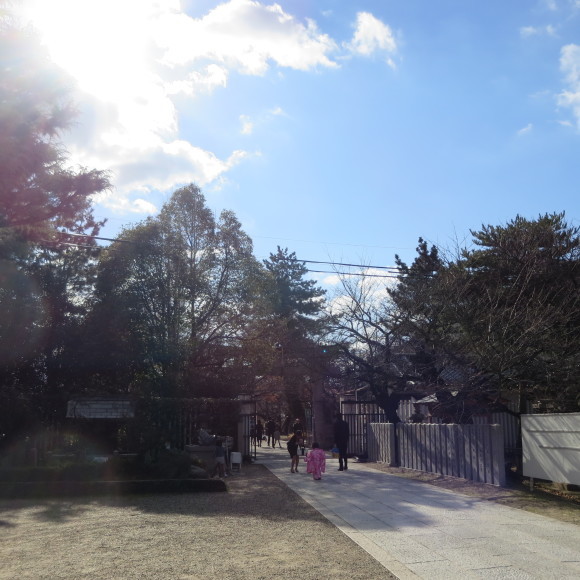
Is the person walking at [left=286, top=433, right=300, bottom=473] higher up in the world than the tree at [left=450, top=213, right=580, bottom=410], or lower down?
lower down

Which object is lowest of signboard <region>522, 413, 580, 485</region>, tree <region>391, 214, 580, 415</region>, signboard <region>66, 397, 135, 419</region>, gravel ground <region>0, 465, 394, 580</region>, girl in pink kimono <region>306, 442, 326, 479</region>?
gravel ground <region>0, 465, 394, 580</region>

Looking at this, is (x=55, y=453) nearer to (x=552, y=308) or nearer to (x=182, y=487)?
(x=182, y=487)

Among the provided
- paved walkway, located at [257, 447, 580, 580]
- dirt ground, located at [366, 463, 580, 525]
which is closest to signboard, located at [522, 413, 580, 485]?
dirt ground, located at [366, 463, 580, 525]

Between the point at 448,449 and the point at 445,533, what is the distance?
22.3ft

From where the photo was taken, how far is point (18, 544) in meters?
8.74

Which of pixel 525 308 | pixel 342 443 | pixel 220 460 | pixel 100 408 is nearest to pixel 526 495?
pixel 525 308

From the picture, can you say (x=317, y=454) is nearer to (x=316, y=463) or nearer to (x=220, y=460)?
(x=316, y=463)

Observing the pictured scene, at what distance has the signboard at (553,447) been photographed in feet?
37.7

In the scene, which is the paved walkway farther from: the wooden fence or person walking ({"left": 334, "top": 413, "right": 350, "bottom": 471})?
person walking ({"left": 334, "top": 413, "right": 350, "bottom": 471})

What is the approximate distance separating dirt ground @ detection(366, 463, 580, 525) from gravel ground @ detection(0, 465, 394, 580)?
3661 mm

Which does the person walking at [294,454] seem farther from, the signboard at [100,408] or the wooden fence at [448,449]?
the signboard at [100,408]

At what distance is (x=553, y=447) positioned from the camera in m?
12.1

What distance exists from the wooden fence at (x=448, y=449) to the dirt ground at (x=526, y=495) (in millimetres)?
311

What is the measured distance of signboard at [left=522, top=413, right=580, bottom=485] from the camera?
1148 cm
